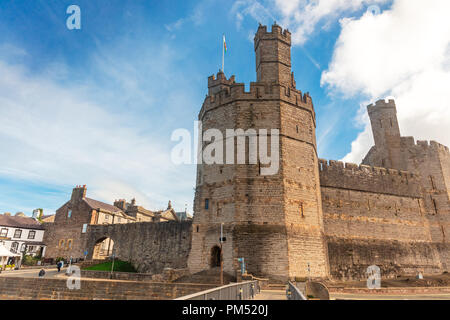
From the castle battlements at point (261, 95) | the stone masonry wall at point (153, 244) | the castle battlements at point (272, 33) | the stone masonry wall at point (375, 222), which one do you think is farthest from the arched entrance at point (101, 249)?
the castle battlements at point (272, 33)

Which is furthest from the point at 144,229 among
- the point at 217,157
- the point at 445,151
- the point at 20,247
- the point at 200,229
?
the point at 445,151

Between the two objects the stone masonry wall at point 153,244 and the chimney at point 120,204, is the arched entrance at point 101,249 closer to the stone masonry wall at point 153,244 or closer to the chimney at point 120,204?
the stone masonry wall at point 153,244

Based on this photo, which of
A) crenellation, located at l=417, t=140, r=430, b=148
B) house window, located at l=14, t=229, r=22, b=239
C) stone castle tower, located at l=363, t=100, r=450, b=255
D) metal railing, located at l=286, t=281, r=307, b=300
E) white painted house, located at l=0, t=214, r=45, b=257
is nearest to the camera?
metal railing, located at l=286, t=281, r=307, b=300

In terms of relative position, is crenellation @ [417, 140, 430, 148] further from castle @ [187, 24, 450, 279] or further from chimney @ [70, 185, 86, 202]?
chimney @ [70, 185, 86, 202]

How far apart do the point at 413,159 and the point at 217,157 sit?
79.6 ft

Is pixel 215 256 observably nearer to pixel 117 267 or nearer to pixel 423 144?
pixel 117 267

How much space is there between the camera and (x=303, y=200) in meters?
19.4

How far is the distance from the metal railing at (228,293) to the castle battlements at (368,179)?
16.8 metres

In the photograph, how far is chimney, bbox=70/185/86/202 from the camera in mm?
35844

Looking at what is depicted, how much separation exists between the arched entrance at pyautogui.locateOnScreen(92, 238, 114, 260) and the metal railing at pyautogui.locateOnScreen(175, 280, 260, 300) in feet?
85.3

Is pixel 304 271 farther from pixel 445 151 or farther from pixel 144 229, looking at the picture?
pixel 445 151

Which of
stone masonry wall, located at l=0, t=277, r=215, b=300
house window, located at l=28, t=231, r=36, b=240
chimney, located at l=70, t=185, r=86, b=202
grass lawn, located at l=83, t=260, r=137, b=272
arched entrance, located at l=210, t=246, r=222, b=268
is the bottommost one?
stone masonry wall, located at l=0, t=277, r=215, b=300

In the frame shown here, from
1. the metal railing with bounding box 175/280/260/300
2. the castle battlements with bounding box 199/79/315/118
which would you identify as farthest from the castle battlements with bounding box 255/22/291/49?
the metal railing with bounding box 175/280/260/300

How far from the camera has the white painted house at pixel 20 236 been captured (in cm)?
3869
